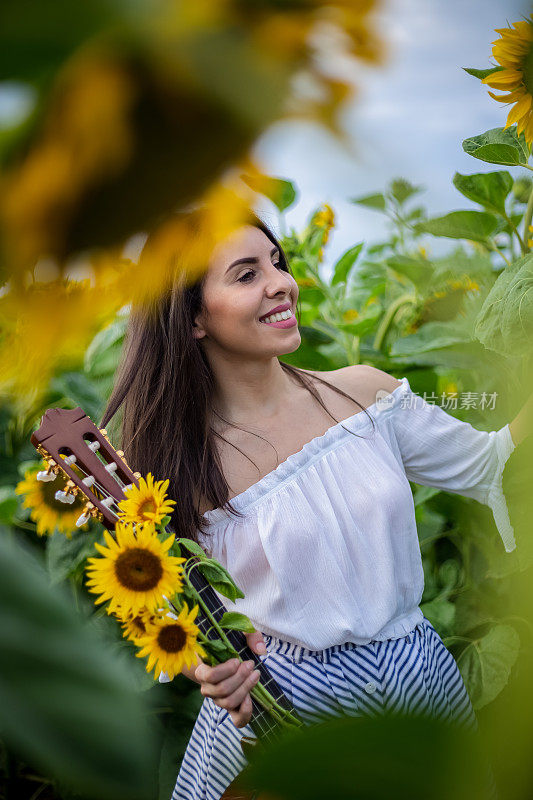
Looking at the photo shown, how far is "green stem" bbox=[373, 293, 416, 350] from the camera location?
1.26 m

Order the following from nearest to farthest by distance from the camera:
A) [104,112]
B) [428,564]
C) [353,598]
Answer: [104,112]
[353,598]
[428,564]

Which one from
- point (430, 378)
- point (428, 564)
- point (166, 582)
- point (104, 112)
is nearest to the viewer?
point (104, 112)

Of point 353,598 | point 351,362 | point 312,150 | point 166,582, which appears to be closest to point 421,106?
point 312,150

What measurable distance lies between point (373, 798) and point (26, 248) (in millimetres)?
95

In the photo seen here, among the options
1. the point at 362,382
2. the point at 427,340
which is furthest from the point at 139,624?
the point at 427,340

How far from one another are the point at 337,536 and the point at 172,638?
39 centimetres

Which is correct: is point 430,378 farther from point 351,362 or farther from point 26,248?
point 26,248

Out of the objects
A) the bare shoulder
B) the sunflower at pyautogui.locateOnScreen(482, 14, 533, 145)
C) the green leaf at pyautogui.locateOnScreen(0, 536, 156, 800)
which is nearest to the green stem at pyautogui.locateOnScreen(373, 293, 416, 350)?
the bare shoulder

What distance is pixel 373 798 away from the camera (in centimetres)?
12

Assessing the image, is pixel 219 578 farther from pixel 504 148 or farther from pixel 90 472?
pixel 504 148

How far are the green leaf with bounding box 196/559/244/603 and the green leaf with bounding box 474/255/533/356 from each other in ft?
1.01

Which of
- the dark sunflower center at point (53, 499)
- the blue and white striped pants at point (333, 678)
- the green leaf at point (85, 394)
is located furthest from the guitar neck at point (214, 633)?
the green leaf at point (85, 394)

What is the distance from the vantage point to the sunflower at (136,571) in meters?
0.54

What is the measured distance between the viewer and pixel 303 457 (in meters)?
1.00
